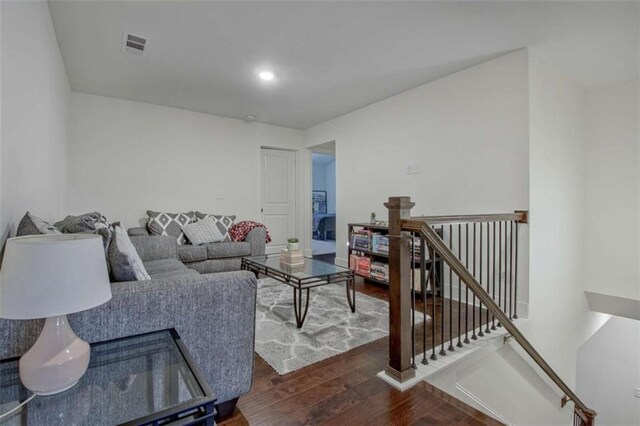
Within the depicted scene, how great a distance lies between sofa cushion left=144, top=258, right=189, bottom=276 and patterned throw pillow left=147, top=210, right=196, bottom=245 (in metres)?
0.97

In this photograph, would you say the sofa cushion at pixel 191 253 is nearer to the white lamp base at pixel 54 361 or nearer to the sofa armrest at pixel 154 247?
the sofa armrest at pixel 154 247

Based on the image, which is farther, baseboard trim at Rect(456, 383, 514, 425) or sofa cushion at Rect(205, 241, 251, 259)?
sofa cushion at Rect(205, 241, 251, 259)

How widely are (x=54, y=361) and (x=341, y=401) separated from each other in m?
1.31

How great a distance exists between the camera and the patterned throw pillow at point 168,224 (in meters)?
4.12

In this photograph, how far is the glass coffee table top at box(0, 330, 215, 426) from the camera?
0.87 meters

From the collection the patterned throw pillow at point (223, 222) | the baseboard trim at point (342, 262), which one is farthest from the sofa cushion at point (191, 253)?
the baseboard trim at point (342, 262)

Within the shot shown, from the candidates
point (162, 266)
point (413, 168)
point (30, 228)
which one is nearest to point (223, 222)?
point (162, 266)

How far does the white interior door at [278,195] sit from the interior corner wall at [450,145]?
4.69ft

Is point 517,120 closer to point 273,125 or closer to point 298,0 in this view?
point 298,0

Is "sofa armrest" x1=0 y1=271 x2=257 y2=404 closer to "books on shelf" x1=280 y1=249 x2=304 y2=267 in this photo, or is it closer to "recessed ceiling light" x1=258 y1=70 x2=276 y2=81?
"books on shelf" x1=280 y1=249 x2=304 y2=267

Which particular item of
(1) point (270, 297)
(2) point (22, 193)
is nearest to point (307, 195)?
(1) point (270, 297)

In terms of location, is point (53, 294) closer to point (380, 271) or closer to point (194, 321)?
point (194, 321)

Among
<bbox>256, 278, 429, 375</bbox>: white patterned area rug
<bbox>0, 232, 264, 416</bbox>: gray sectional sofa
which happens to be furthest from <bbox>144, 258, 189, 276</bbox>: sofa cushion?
<bbox>0, 232, 264, 416</bbox>: gray sectional sofa

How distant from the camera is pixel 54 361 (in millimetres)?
941
